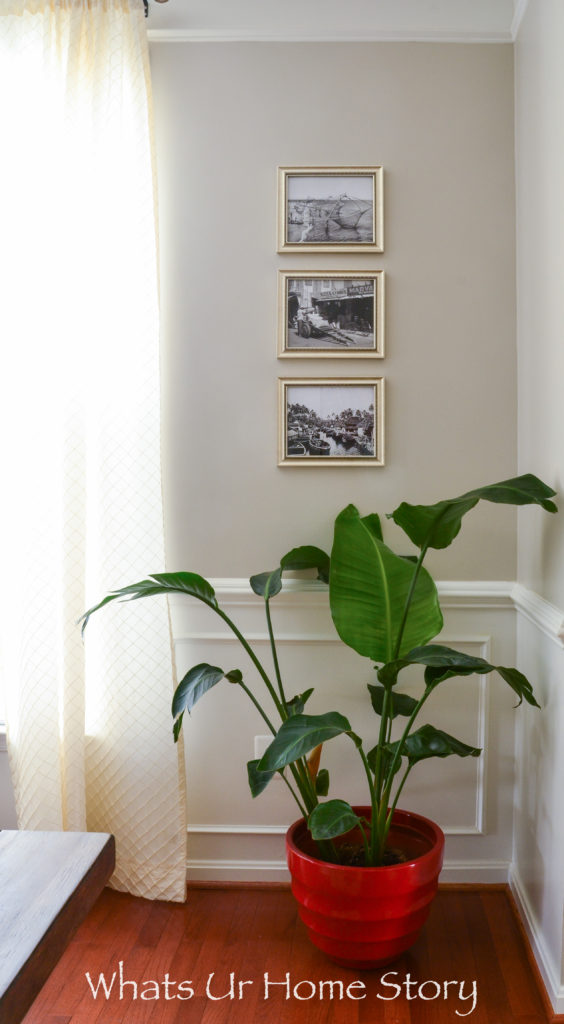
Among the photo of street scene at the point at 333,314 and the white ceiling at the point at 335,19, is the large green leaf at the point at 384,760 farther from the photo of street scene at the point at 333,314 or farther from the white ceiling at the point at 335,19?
the white ceiling at the point at 335,19

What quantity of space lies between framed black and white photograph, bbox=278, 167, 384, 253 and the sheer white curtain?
41 cm

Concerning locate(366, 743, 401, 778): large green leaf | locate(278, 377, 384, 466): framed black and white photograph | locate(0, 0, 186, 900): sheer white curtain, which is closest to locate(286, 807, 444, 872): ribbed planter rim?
locate(366, 743, 401, 778): large green leaf

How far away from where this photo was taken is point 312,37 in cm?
244

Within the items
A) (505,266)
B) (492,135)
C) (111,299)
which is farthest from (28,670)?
(492,135)

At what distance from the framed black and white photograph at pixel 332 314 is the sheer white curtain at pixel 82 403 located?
39cm

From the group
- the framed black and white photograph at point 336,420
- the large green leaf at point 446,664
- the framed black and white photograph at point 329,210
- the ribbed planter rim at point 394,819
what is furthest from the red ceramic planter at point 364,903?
the framed black and white photograph at point 329,210

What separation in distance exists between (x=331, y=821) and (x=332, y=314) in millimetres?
1437

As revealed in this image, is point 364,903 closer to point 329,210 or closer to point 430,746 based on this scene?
point 430,746

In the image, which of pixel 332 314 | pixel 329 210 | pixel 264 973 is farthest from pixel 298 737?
pixel 329 210

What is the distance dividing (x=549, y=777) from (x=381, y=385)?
1.18 m

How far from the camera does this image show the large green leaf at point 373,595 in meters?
1.98

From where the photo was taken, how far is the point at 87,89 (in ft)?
7.73

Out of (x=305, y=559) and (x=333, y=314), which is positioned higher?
(x=333, y=314)

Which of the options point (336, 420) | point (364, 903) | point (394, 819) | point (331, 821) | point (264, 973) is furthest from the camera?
point (336, 420)
